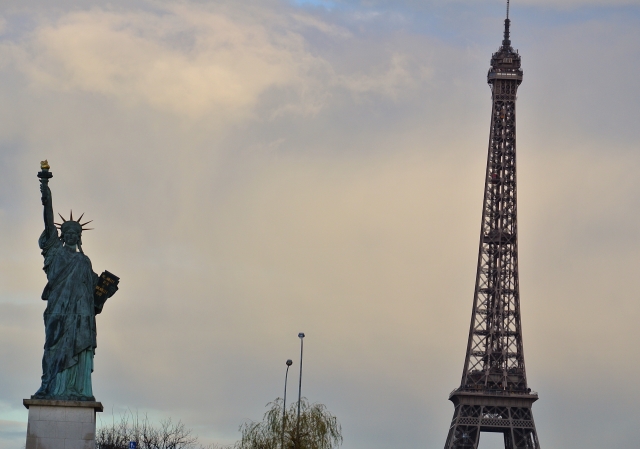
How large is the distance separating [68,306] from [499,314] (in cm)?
9679

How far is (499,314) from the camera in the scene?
483ft

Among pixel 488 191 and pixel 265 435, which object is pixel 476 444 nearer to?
pixel 488 191

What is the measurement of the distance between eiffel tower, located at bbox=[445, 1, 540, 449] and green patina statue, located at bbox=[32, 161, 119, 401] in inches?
3423

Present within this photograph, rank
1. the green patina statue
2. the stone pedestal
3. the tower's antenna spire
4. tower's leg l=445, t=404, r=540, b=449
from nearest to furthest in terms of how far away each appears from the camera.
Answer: the stone pedestal < the green patina statue < tower's leg l=445, t=404, r=540, b=449 < the tower's antenna spire

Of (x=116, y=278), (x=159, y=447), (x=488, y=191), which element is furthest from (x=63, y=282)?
(x=488, y=191)

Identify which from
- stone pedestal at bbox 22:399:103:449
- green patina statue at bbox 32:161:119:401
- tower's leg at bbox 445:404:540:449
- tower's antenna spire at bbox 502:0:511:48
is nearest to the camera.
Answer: stone pedestal at bbox 22:399:103:449

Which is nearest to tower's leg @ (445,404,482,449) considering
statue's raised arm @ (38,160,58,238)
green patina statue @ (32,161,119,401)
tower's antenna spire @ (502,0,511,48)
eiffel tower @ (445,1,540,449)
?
eiffel tower @ (445,1,540,449)

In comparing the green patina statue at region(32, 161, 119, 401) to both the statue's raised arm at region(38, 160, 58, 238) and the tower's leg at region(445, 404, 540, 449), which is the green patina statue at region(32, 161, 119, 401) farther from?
the tower's leg at region(445, 404, 540, 449)

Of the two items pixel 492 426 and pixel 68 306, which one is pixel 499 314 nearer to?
pixel 492 426

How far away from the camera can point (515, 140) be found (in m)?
153

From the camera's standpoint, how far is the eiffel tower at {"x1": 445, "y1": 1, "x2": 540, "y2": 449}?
140m

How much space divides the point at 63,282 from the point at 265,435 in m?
21.3

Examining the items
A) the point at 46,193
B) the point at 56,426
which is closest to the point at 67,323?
the point at 56,426

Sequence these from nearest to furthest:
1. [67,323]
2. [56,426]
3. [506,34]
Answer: [56,426] → [67,323] → [506,34]
